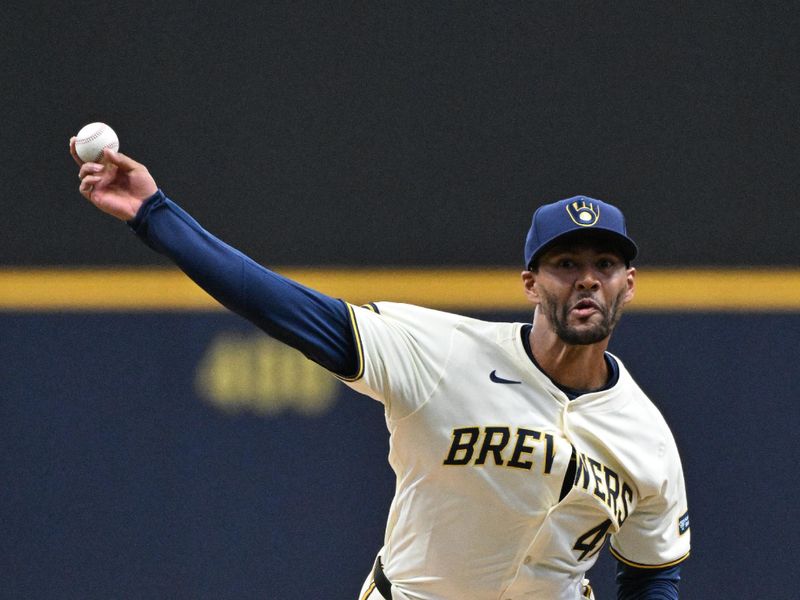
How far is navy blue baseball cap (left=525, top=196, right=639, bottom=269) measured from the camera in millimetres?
2738

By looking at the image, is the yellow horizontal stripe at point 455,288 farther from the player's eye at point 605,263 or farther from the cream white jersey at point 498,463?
the player's eye at point 605,263

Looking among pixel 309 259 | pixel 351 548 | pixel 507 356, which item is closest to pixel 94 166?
pixel 507 356

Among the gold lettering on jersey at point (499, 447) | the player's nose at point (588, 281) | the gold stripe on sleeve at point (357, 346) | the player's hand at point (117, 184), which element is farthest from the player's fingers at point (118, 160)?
the player's nose at point (588, 281)

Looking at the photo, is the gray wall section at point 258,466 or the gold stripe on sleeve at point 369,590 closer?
the gold stripe on sleeve at point 369,590

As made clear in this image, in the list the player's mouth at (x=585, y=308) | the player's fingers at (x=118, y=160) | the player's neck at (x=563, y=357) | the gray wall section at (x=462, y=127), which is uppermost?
the gray wall section at (x=462, y=127)

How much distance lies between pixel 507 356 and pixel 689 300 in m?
2.02

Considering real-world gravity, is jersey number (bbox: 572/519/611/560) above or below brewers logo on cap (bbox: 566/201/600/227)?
below

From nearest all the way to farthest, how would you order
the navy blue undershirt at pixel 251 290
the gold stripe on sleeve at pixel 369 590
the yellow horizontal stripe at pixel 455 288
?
the navy blue undershirt at pixel 251 290 < the gold stripe on sleeve at pixel 369 590 < the yellow horizontal stripe at pixel 455 288

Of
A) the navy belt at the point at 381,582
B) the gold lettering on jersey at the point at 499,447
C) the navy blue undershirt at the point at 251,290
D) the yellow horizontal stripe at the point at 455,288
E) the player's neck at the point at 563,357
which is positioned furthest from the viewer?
the yellow horizontal stripe at the point at 455,288

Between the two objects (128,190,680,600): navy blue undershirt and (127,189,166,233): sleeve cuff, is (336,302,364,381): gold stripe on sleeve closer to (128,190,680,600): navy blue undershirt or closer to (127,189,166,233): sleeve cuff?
(128,190,680,600): navy blue undershirt

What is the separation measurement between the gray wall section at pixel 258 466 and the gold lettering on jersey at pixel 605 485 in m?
1.82

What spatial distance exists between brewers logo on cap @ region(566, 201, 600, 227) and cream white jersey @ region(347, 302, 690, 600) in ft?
0.99

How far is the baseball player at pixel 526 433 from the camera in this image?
2.71 m

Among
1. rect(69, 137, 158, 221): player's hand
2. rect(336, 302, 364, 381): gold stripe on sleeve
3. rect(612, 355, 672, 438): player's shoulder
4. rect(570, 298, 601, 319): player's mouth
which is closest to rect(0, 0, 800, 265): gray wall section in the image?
rect(612, 355, 672, 438): player's shoulder
